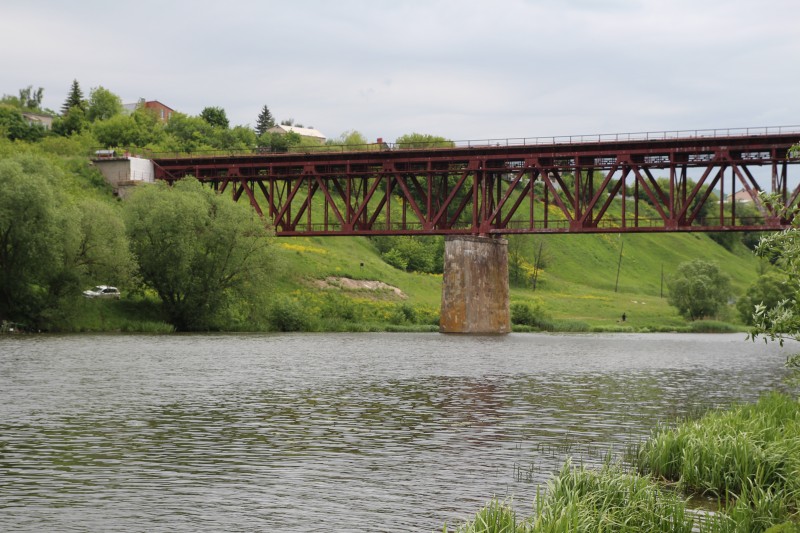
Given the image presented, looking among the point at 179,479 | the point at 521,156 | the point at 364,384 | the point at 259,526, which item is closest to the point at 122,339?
the point at 364,384

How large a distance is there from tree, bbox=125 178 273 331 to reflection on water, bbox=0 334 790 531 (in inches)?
902

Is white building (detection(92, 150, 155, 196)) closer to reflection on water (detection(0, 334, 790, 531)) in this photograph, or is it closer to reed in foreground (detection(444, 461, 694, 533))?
reflection on water (detection(0, 334, 790, 531))

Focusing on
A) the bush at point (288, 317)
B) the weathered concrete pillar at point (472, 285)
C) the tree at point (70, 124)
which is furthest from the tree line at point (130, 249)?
the tree at point (70, 124)

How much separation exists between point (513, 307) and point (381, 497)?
90482 millimetres

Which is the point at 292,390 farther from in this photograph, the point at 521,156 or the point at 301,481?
the point at 521,156

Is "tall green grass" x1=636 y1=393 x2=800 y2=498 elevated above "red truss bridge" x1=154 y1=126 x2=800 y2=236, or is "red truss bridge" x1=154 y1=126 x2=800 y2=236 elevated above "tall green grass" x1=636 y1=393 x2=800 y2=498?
"red truss bridge" x1=154 y1=126 x2=800 y2=236

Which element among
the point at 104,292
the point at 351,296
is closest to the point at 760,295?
the point at 351,296

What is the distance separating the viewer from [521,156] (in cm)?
8788

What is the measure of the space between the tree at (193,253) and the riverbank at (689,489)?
61.4m

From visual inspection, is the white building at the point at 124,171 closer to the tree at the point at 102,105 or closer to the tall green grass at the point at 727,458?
the tree at the point at 102,105

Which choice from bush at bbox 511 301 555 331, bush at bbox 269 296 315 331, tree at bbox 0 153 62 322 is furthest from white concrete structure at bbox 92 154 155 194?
bush at bbox 511 301 555 331

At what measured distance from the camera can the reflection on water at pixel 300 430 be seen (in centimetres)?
1730

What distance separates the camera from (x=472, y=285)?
86875mm

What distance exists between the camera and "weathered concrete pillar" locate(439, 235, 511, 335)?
8662 cm
